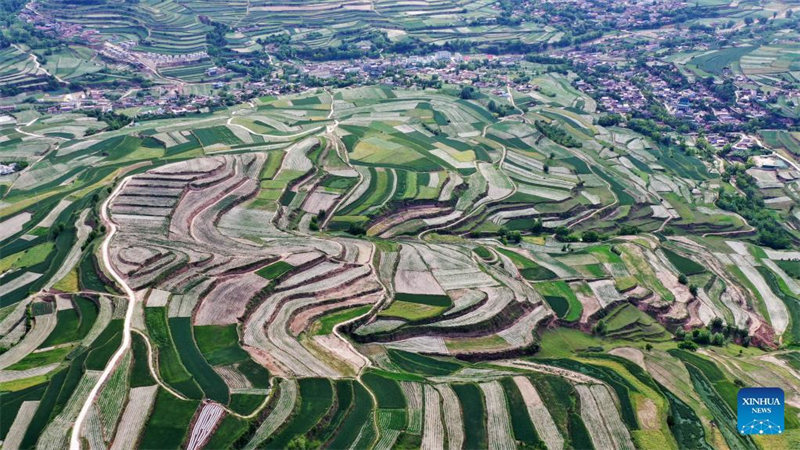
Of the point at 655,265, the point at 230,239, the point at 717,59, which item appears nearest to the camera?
the point at 230,239

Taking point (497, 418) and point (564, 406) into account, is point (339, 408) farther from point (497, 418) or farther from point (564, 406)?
point (564, 406)

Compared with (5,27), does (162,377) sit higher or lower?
higher

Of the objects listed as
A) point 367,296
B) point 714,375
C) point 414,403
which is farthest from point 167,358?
point 714,375

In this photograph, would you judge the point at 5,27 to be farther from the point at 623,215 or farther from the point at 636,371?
the point at 636,371

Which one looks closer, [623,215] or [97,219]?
[97,219]

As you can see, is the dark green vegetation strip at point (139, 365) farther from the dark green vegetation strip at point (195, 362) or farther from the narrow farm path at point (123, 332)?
the dark green vegetation strip at point (195, 362)

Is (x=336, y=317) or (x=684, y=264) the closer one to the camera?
(x=336, y=317)

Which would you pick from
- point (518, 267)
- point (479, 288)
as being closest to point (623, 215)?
point (518, 267)

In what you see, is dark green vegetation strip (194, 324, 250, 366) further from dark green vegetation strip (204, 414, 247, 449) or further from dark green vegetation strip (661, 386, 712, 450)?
dark green vegetation strip (661, 386, 712, 450)
